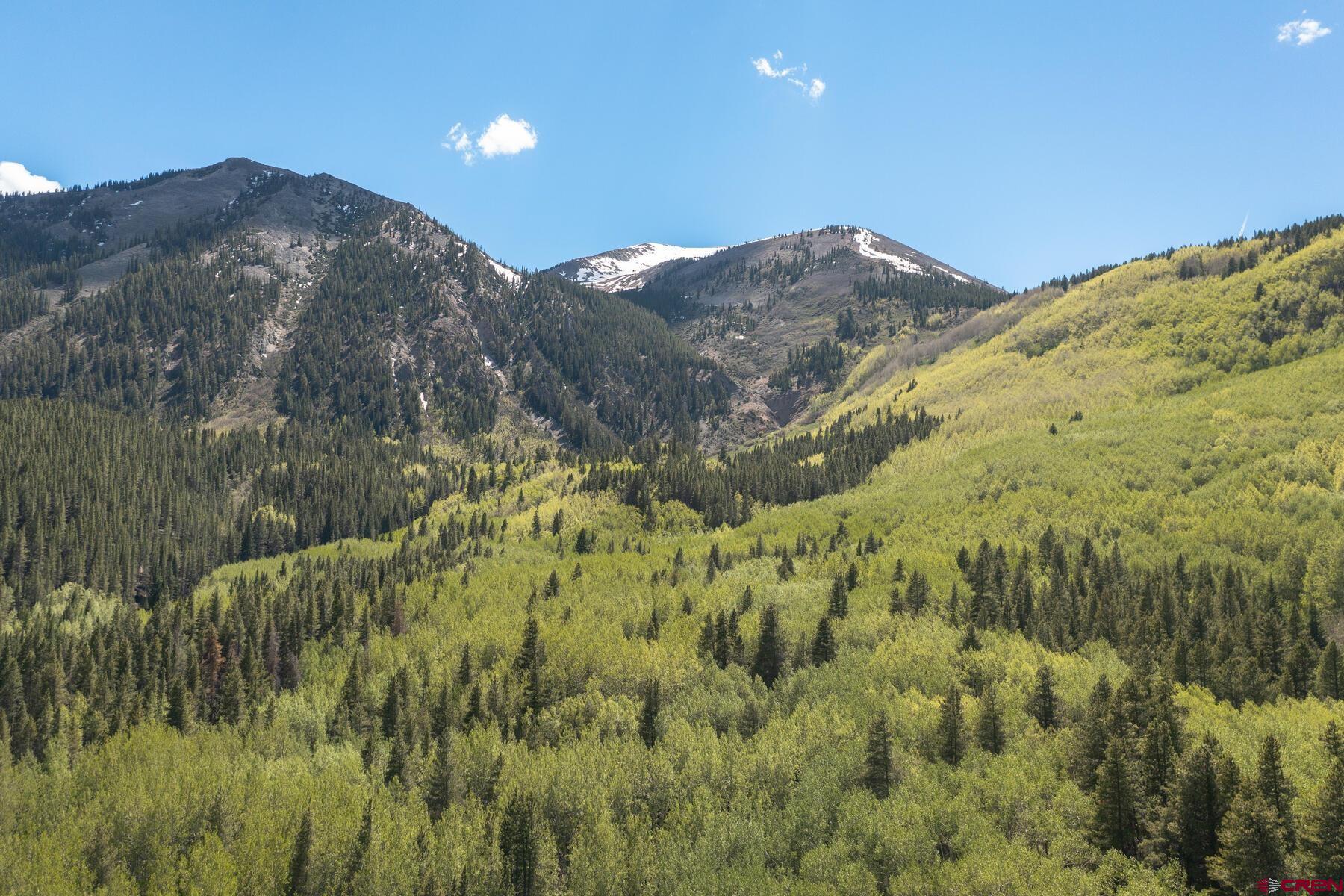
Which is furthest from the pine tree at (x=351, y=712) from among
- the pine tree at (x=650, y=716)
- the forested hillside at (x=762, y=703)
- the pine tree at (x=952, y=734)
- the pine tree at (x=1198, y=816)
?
the pine tree at (x=1198, y=816)

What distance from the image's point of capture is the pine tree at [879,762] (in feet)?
248

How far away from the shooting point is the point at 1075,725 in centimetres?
8181

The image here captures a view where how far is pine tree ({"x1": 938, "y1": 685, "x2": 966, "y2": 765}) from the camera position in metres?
80.0

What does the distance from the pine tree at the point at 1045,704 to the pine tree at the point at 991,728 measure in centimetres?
582

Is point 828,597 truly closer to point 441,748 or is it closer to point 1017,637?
point 1017,637

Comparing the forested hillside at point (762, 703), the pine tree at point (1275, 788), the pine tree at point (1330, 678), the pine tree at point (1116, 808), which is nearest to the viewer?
the pine tree at point (1275, 788)

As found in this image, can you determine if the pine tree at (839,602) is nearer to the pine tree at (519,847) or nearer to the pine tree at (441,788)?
the pine tree at (519,847)

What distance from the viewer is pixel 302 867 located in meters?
71.6

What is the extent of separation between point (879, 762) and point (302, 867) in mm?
52618

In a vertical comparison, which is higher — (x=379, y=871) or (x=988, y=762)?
(x=988, y=762)

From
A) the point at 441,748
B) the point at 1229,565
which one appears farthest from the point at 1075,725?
the point at 441,748

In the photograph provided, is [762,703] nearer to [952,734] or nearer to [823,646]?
[823,646]

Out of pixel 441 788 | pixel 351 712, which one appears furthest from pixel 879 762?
pixel 351 712

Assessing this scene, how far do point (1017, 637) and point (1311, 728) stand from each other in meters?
35.7
